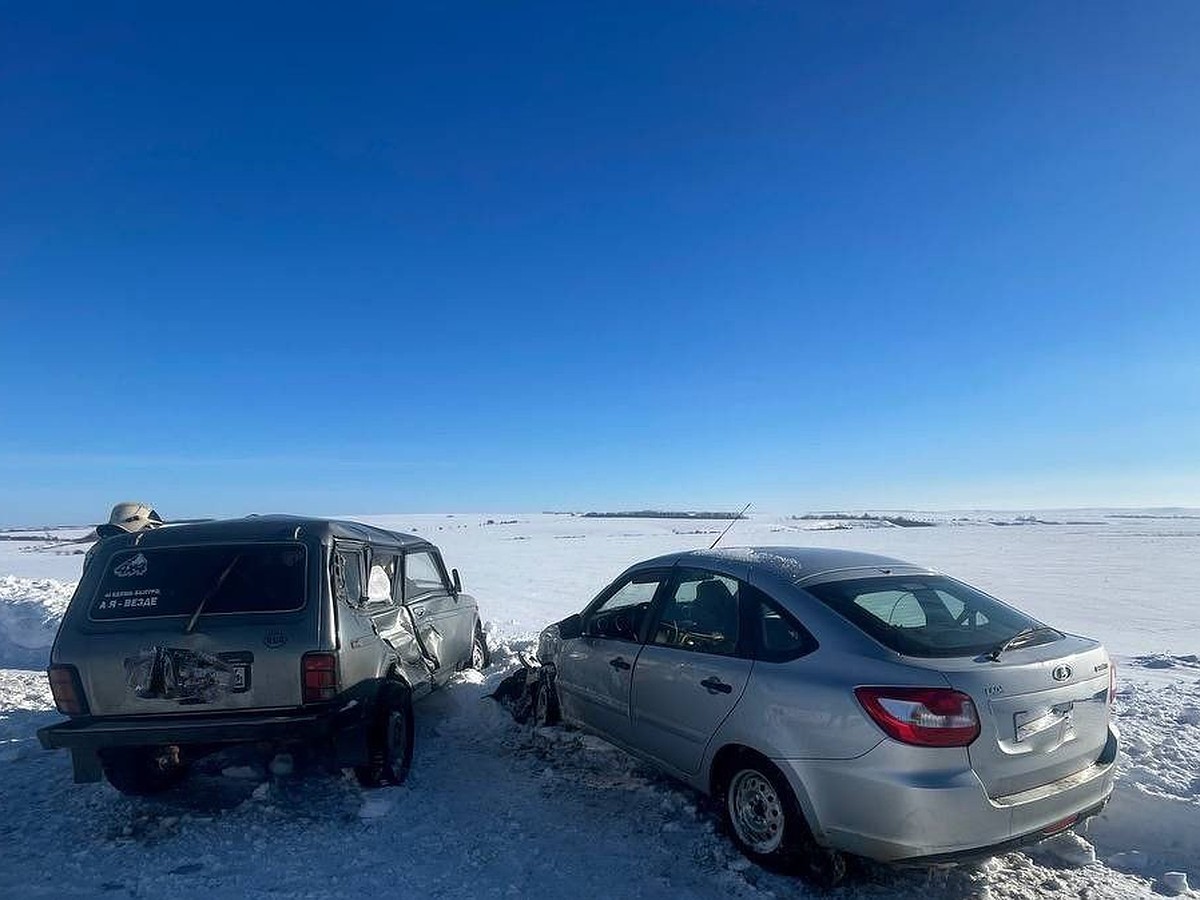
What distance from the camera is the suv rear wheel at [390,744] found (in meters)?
4.75

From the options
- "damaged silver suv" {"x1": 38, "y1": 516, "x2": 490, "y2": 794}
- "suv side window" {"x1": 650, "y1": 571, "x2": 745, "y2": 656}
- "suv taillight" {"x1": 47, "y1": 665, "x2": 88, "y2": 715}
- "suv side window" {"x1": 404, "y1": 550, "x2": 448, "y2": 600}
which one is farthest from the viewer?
"suv side window" {"x1": 404, "y1": 550, "x2": 448, "y2": 600}

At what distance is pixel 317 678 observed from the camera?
430cm

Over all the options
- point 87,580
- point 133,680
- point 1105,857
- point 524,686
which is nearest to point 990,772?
point 1105,857

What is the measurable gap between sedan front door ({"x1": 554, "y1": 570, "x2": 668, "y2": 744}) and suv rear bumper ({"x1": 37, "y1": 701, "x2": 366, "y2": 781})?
5.60ft

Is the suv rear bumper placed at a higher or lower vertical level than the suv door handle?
lower

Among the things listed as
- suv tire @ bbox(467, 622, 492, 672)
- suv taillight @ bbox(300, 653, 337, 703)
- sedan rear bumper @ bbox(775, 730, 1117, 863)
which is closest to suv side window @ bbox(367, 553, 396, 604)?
suv taillight @ bbox(300, 653, 337, 703)

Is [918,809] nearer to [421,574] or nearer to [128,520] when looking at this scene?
[421,574]

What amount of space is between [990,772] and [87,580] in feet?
17.1

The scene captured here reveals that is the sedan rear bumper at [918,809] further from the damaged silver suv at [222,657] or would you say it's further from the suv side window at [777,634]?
the damaged silver suv at [222,657]

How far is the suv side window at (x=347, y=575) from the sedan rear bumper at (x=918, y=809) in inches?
119

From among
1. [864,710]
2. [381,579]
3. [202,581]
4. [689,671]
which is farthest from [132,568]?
[864,710]

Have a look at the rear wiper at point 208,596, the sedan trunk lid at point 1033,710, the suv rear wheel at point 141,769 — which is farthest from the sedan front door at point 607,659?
the suv rear wheel at point 141,769

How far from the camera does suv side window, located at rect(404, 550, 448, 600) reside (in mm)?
6342

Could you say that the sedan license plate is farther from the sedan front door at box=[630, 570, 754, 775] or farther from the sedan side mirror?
the sedan side mirror
